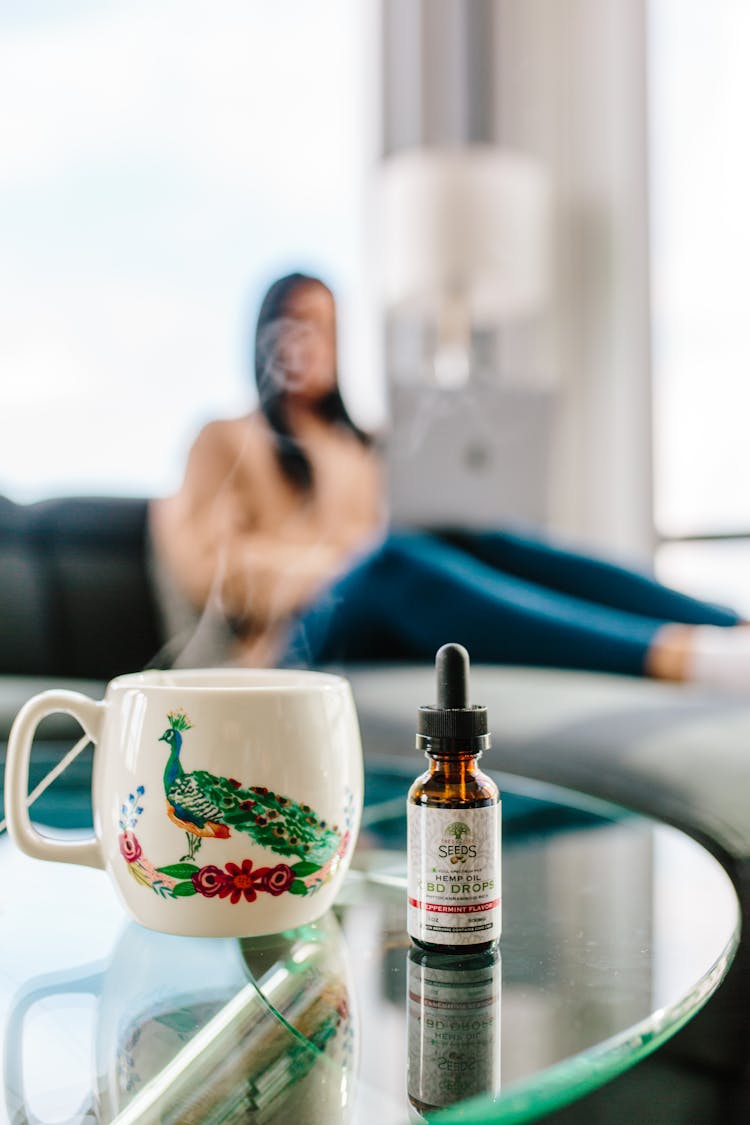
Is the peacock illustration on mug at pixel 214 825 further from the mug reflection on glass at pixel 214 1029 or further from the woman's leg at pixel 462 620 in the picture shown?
the woman's leg at pixel 462 620

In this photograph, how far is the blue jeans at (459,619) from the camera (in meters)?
1.02

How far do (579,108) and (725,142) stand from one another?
0.39 m

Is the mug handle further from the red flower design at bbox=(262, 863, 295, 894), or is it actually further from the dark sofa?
the dark sofa

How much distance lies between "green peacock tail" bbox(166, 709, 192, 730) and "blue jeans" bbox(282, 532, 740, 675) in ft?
2.32

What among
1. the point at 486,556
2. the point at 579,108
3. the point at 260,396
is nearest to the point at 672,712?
the point at 486,556

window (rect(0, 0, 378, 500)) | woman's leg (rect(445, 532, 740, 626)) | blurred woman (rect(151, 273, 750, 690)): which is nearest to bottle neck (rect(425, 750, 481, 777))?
blurred woman (rect(151, 273, 750, 690))

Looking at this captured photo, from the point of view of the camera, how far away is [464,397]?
1892 mm

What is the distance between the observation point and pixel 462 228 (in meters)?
2.06

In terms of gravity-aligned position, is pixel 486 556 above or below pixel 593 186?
below

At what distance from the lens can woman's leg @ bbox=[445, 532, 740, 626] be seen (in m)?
1.22

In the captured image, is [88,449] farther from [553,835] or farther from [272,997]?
[272,997]

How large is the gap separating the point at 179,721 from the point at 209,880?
54 millimetres

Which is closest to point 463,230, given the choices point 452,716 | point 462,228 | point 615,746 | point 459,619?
point 462,228

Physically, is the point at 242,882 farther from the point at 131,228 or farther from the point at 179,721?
the point at 131,228
